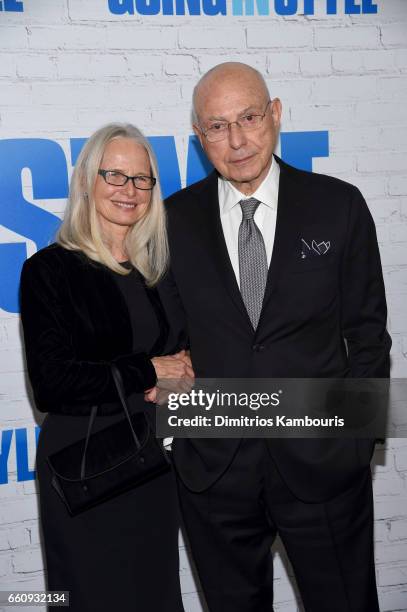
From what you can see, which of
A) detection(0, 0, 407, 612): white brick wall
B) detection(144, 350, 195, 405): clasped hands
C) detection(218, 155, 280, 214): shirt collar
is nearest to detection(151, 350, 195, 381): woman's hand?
detection(144, 350, 195, 405): clasped hands

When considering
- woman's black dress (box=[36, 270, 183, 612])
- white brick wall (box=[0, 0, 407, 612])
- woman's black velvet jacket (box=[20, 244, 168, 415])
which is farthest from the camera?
white brick wall (box=[0, 0, 407, 612])

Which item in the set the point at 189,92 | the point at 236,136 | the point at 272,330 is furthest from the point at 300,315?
the point at 189,92

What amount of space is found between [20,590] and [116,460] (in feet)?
4.35

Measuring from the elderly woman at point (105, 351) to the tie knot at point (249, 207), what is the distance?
1.01 feet

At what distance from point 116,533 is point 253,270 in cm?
95

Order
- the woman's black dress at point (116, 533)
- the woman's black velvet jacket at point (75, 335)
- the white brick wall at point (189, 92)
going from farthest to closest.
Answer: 1. the white brick wall at point (189, 92)
2. the woman's black dress at point (116, 533)
3. the woman's black velvet jacket at point (75, 335)

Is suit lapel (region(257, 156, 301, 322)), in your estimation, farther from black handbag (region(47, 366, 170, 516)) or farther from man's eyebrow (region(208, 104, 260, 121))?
black handbag (region(47, 366, 170, 516))

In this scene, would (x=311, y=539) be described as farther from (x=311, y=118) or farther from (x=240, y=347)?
(x=311, y=118)

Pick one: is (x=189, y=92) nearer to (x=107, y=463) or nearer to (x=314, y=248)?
(x=314, y=248)

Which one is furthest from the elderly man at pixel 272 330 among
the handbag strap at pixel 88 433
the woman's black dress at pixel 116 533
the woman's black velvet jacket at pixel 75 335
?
the handbag strap at pixel 88 433

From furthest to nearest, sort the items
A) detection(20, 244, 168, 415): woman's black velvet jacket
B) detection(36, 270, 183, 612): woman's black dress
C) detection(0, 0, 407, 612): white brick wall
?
detection(0, 0, 407, 612): white brick wall < detection(36, 270, 183, 612): woman's black dress < detection(20, 244, 168, 415): woman's black velvet jacket

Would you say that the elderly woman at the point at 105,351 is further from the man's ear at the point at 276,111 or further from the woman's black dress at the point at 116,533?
the man's ear at the point at 276,111

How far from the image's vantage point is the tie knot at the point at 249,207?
2389mm

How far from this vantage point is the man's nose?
2.32 metres
